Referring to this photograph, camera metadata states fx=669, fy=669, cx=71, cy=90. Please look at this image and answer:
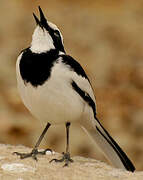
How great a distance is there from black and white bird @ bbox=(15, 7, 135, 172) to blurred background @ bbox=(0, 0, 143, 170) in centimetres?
426

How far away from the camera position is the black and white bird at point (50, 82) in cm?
505

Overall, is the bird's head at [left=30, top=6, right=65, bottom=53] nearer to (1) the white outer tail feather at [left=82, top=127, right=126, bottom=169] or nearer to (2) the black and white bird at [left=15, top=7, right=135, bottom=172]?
(2) the black and white bird at [left=15, top=7, right=135, bottom=172]

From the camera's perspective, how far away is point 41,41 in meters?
5.25

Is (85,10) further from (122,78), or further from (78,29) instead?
(122,78)

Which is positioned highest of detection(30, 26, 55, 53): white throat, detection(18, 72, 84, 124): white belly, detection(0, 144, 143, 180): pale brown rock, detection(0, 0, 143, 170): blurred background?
detection(0, 0, 143, 170): blurred background

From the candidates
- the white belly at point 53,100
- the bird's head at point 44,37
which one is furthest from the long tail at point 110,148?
the bird's head at point 44,37

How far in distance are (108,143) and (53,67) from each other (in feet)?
3.70

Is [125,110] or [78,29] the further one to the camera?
[78,29]

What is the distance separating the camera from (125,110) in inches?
430

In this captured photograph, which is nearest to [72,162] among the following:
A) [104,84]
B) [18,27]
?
[104,84]

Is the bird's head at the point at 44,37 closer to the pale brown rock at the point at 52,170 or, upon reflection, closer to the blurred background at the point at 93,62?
the pale brown rock at the point at 52,170

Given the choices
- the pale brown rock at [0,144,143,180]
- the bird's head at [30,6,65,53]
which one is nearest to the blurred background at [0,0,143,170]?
the pale brown rock at [0,144,143,180]

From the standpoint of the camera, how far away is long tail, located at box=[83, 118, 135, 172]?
5.85 meters

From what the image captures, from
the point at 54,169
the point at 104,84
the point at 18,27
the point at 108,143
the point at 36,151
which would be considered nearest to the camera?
the point at 54,169
